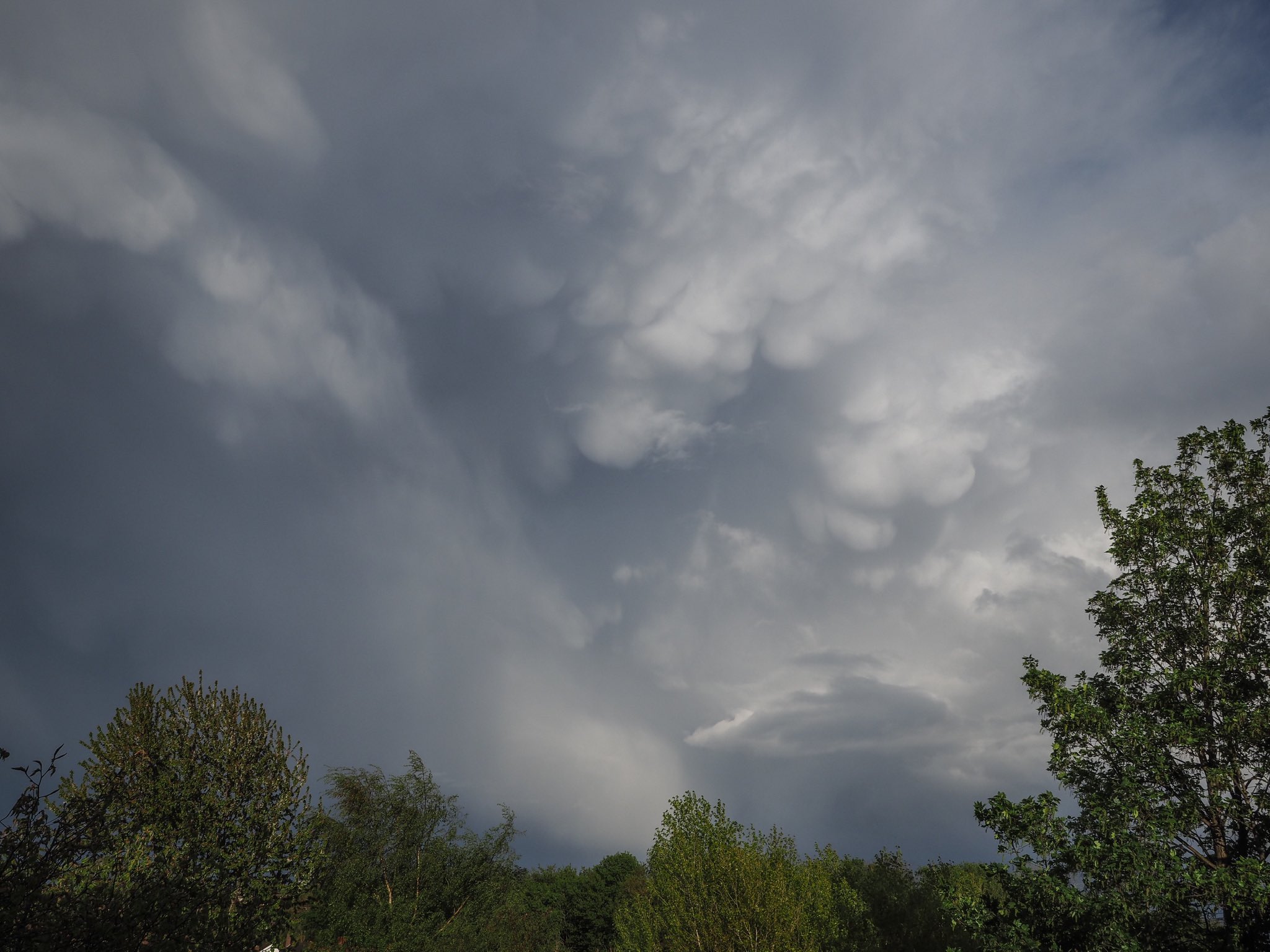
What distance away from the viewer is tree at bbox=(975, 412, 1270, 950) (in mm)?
18766

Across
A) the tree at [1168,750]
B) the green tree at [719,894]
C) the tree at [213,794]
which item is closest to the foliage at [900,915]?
the green tree at [719,894]

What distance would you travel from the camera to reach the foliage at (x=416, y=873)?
4212 centimetres

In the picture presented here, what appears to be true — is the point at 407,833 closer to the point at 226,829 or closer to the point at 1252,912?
the point at 226,829

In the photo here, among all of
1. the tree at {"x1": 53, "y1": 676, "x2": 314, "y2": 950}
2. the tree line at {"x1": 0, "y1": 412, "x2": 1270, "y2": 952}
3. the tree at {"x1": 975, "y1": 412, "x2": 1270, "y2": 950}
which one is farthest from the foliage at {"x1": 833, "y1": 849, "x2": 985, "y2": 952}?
the tree at {"x1": 53, "y1": 676, "x2": 314, "y2": 950}

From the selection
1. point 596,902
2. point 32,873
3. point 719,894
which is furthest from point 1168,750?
point 596,902

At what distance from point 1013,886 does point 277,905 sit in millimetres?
24685

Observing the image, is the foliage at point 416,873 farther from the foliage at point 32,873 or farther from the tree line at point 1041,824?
the foliage at point 32,873

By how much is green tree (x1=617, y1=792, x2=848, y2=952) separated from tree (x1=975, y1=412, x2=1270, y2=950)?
13.6 metres

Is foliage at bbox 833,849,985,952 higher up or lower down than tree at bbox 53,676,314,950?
lower down

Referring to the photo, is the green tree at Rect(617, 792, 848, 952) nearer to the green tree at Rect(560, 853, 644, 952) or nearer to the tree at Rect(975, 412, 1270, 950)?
the tree at Rect(975, 412, 1270, 950)

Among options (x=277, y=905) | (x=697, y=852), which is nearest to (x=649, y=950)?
(x=697, y=852)

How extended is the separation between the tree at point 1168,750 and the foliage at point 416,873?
35814 millimetres

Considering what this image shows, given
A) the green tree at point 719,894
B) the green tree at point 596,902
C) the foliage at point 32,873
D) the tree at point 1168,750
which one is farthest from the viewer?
the green tree at point 596,902

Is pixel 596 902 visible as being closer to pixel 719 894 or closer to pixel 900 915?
pixel 900 915
